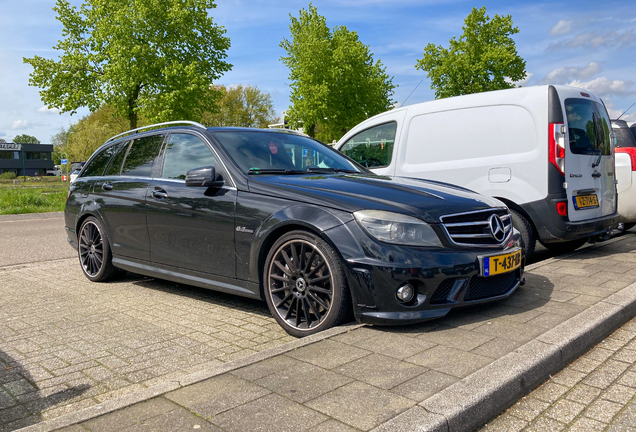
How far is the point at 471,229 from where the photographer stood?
4242 mm

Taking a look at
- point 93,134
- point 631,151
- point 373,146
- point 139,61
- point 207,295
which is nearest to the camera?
point 207,295

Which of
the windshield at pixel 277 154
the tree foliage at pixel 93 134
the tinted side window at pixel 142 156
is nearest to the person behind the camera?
the windshield at pixel 277 154

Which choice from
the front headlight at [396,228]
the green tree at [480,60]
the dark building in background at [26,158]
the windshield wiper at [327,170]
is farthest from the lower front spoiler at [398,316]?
the dark building in background at [26,158]

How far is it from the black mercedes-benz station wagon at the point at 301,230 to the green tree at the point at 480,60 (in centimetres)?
3637

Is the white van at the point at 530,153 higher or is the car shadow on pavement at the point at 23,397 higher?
the white van at the point at 530,153

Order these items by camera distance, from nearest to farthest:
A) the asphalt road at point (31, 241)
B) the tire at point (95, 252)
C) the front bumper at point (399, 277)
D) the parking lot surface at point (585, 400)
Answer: the parking lot surface at point (585, 400) < the front bumper at point (399, 277) < the tire at point (95, 252) < the asphalt road at point (31, 241)

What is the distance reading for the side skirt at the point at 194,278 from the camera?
4605mm

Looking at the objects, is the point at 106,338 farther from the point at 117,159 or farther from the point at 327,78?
the point at 327,78

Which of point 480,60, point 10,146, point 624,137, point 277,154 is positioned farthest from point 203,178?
point 10,146

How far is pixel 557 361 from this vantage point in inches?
135

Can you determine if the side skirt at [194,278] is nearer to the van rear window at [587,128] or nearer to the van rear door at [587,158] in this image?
the van rear door at [587,158]

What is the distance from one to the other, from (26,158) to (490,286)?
125m

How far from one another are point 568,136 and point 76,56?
100 feet

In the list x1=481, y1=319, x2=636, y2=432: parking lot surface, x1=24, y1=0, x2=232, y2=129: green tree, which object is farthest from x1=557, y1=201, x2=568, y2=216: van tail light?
x1=24, y1=0, x2=232, y2=129: green tree
